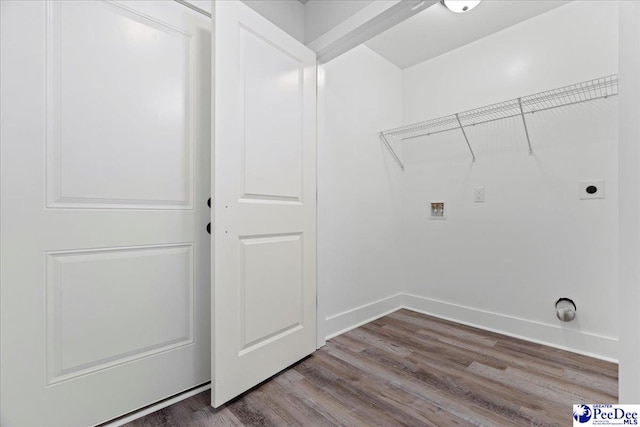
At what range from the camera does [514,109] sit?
2.19 metres

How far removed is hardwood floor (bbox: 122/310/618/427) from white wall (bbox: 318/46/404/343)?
0.42 m

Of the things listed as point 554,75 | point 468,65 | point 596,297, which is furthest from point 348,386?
point 468,65

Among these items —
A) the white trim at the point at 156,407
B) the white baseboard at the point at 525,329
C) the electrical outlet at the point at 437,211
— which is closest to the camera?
the white trim at the point at 156,407

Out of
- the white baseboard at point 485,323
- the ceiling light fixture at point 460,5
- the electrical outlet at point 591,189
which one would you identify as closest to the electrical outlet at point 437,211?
the white baseboard at point 485,323

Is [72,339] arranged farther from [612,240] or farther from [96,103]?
[612,240]

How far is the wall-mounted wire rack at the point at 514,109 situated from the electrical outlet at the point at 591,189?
0.40 metres

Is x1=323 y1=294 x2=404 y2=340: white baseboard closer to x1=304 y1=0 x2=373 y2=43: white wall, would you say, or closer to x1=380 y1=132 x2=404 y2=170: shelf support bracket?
x1=380 y1=132 x2=404 y2=170: shelf support bracket

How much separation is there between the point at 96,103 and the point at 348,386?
1.80 metres

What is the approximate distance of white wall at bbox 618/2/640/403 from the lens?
2.55 ft

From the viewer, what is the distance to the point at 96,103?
3.89 feet

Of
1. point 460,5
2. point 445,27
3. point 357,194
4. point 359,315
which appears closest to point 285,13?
point 460,5

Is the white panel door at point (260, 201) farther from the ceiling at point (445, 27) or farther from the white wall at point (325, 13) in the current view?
the ceiling at point (445, 27)

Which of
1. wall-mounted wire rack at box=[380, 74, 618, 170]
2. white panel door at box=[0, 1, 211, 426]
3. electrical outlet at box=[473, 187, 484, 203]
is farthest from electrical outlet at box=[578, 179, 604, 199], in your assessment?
white panel door at box=[0, 1, 211, 426]

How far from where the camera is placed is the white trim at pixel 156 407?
123 cm
